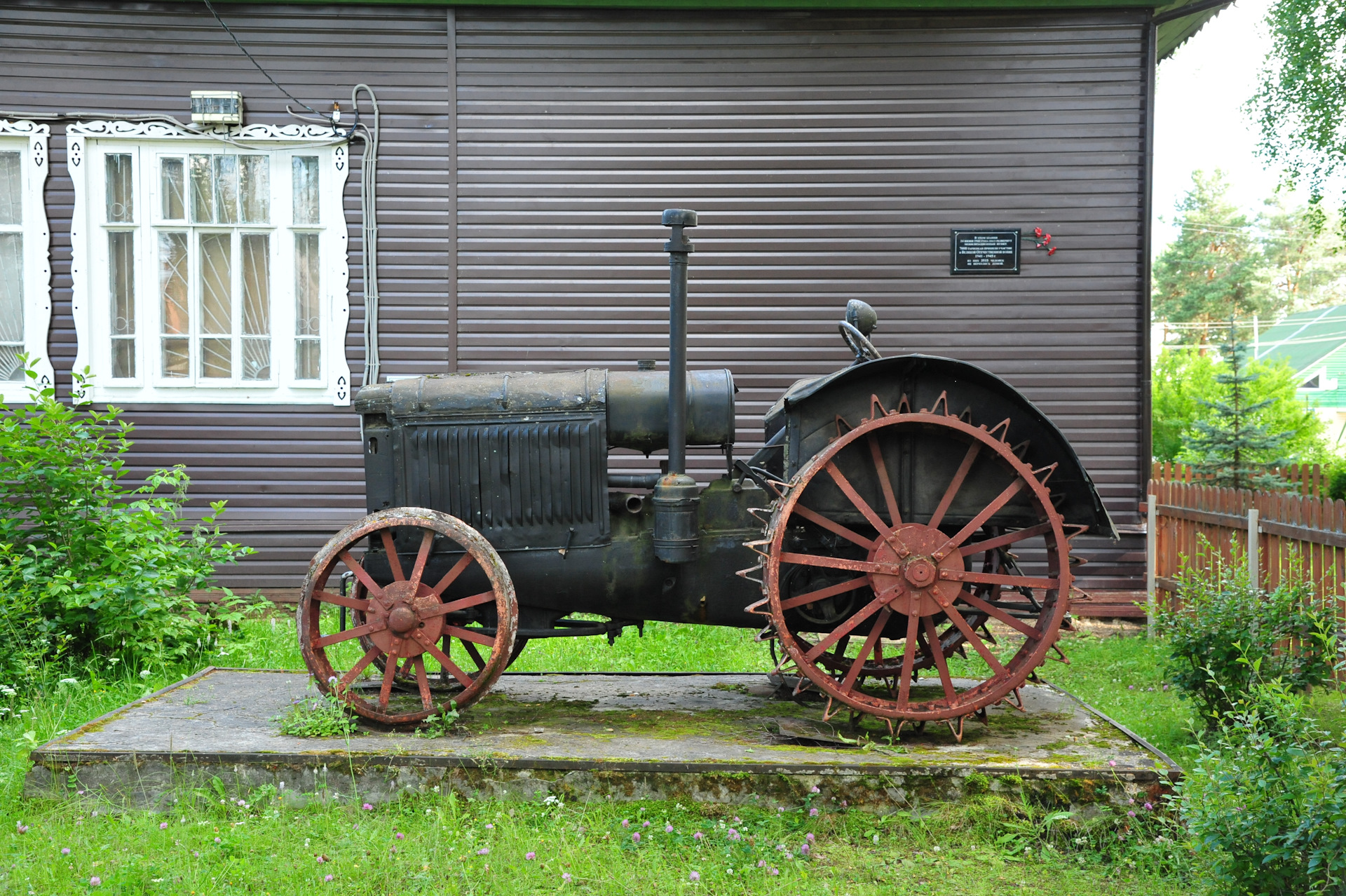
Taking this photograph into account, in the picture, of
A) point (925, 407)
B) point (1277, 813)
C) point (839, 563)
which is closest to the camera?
point (1277, 813)

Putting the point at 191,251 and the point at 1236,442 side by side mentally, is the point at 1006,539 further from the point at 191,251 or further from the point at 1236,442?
the point at 1236,442

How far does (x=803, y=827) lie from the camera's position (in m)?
3.45

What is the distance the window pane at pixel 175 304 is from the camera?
7711 mm

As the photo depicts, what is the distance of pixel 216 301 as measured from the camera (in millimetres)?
7746

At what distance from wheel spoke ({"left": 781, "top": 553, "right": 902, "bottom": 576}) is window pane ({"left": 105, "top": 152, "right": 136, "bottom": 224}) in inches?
251

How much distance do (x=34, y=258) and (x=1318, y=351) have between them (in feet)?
135

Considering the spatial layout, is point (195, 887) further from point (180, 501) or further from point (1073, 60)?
point (1073, 60)

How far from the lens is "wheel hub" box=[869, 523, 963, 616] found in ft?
12.2

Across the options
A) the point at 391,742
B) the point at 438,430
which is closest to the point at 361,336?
the point at 438,430

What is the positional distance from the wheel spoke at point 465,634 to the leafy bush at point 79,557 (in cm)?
217

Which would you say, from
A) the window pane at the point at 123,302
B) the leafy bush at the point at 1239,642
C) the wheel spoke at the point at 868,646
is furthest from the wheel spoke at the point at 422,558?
the window pane at the point at 123,302

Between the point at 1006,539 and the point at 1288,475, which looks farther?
the point at 1288,475

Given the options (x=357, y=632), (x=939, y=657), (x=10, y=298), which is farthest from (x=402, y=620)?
(x=10, y=298)

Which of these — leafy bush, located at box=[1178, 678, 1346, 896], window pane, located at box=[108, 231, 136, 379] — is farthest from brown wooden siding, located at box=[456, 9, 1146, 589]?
leafy bush, located at box=[1178, 678, 1346, 896]
